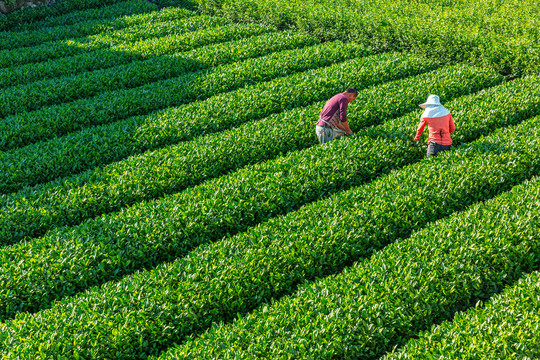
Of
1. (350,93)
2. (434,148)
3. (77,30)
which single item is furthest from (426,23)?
(77,30)

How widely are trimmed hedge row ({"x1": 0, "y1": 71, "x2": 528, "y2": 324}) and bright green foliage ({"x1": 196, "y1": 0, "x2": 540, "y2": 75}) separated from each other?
205 inches

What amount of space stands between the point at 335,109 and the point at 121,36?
11.6m

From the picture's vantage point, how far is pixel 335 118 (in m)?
10.7

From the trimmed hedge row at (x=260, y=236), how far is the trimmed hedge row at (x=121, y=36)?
36.2ft

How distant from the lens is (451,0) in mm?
20234

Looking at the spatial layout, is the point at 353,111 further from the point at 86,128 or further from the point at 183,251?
the point at 86,128

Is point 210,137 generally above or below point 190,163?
above

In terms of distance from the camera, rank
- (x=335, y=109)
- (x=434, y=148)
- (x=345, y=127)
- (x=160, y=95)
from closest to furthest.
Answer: (x=434, y=148) < (x=335, y=109) < (x=345, y=127) < (x=160, y=95)

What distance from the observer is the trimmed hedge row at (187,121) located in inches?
423

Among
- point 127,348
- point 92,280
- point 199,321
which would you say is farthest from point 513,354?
point 92,280

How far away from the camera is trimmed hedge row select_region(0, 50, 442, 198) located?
10742mm

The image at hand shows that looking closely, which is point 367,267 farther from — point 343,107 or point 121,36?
point 121,36

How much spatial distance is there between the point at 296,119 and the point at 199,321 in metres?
6.45

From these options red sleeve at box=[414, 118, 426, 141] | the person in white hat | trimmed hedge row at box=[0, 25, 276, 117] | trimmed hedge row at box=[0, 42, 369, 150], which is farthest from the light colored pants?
trimmed hedge row at box=[0, 25, 276, 117]
